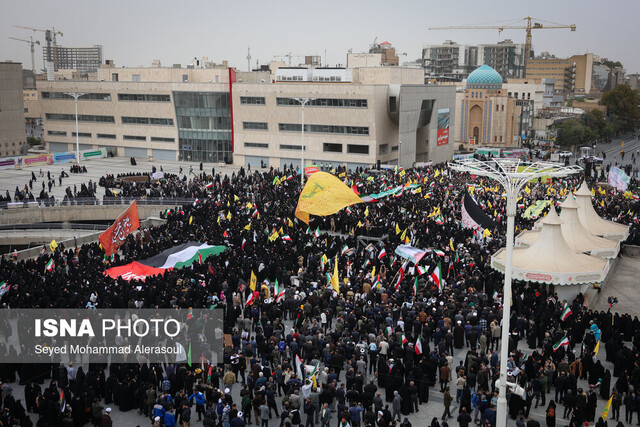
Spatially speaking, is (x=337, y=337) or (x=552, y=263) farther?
(x=552, y=263)

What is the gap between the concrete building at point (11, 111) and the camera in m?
83.8

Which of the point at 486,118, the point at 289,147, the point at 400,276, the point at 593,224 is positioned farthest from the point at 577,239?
the point at 486,118

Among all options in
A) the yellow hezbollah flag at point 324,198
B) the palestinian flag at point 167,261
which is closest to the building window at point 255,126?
the yellow hezbollah flag at point 324,198

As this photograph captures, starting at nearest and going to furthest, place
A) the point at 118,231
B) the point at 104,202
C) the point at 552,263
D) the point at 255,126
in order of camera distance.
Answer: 1. the point at 552,263
2. the point at 118,231
3. the point at 104,202
4. the point at 255,126

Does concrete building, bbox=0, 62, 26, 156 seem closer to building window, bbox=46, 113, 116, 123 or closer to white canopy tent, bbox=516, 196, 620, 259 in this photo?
building window, bbox=46, 113, 116, 123

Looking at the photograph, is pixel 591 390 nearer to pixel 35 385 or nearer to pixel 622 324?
pixel 622 324

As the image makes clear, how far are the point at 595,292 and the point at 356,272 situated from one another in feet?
30.8

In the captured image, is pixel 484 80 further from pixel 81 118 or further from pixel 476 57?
pixel 476 57

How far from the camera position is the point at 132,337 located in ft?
58.7

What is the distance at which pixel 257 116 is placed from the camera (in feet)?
208

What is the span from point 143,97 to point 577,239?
52.0 meters

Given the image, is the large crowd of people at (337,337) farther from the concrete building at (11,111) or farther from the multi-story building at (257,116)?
the concrete building at (11,111)

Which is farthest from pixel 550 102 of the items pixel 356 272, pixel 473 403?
pixel 473 403

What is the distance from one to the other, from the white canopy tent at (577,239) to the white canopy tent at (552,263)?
2329mm
